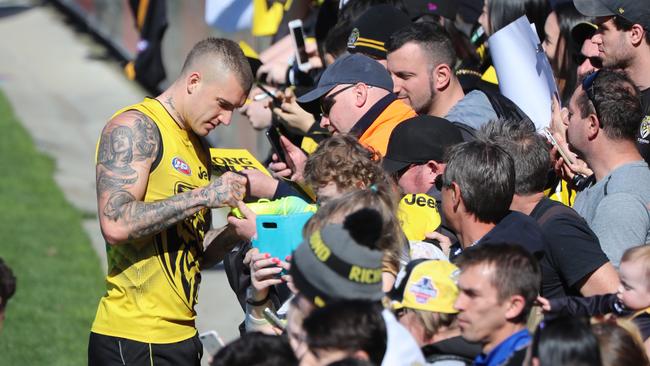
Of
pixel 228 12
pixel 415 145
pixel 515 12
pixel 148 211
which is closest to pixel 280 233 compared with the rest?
pixel 148 211

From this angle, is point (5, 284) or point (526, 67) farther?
point (526, 67)

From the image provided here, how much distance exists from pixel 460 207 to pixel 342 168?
0.53 metres

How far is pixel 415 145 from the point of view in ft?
17.2

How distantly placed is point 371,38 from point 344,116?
1107 millimetres

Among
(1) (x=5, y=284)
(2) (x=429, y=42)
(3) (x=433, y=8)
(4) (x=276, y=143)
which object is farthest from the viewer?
(3) (x=433, y=8)

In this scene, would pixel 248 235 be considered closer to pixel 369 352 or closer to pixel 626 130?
pixel 369 352

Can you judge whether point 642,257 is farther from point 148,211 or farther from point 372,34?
point 372,34

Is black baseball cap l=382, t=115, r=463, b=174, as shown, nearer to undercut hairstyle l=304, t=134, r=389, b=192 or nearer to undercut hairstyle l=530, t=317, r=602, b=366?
undercut hairstyle l=304, t=134, r=389, b=192

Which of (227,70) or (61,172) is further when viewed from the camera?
(61,172)

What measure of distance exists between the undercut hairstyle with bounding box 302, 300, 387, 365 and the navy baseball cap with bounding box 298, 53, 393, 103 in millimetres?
2353

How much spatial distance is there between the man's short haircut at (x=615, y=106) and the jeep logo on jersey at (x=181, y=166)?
1903mm

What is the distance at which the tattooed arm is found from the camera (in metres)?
4.98

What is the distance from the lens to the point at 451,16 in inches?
294

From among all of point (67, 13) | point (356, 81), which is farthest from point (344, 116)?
point (67, 13)
